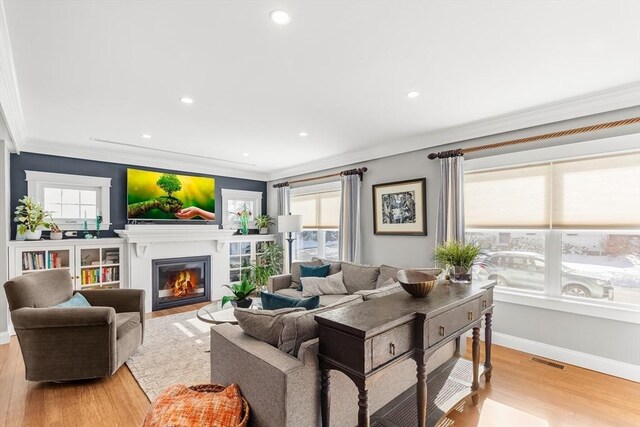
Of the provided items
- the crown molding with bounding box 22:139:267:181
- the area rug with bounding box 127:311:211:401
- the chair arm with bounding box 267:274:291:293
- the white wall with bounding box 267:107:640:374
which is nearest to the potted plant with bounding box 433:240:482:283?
the white wall with bounding box 267:107:640:374

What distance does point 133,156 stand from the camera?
5.20 metres

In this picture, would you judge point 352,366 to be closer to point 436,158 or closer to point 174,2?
point 174,2

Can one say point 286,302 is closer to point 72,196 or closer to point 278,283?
point 278,283

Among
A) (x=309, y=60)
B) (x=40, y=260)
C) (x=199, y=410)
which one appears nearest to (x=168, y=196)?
(x=40, y=260)

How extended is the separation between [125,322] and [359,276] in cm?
284

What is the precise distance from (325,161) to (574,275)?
3887 millimetres

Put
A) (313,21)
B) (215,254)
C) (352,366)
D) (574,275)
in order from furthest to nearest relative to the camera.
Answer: (215,254), (574,275), (313,21), (352,366)

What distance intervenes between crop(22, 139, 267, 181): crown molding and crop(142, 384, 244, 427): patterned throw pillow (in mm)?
4112

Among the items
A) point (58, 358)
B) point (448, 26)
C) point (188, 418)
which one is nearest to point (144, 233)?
point (58, 358)

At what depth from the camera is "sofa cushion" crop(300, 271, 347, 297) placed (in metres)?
4.38

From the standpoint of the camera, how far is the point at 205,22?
73.8 inches

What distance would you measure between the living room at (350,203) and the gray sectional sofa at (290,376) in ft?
0.05

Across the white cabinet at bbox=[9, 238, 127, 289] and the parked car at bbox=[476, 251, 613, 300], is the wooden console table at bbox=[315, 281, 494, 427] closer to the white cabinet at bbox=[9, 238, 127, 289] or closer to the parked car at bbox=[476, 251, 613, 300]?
the parked car at bbox=[476, 251, 613, 300]

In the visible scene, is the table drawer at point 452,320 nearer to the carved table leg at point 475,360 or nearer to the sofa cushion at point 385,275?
the carved table leg at point 475,360
